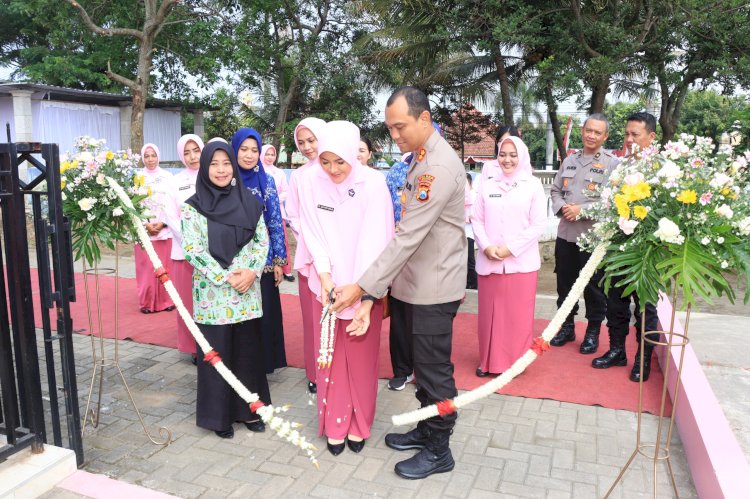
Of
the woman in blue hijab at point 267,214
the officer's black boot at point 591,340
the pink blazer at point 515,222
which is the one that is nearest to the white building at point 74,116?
the woman in blue hijab at point 267,214

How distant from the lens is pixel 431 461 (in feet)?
10.1

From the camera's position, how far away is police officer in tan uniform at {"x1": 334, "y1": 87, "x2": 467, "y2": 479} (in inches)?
113

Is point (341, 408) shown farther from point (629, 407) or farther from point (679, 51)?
point (679, 51)

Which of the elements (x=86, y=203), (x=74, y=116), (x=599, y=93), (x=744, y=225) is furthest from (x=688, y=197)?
(x=74, y=116)

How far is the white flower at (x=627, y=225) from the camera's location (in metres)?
2.47

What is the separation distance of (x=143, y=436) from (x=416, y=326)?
180 centimetres

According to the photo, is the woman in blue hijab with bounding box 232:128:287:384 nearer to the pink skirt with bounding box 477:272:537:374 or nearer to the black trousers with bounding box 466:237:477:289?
the pink skirt with bounding box 477:272:537:374

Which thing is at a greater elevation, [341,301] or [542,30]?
[542,30]

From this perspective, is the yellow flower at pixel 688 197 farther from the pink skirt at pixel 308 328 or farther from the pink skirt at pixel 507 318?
the pink skirt at pixel 308 328

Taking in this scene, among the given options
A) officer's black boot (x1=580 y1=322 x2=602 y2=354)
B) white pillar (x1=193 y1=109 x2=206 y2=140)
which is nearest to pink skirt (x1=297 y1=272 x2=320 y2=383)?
officer's black boot (x1=580 y1=322 x2=602 y2=354)

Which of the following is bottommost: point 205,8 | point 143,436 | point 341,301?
point 143,436

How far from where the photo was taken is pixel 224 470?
10.3ft

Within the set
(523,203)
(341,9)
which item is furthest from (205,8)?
(523,203)

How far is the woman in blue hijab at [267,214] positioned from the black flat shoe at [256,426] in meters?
0.82
